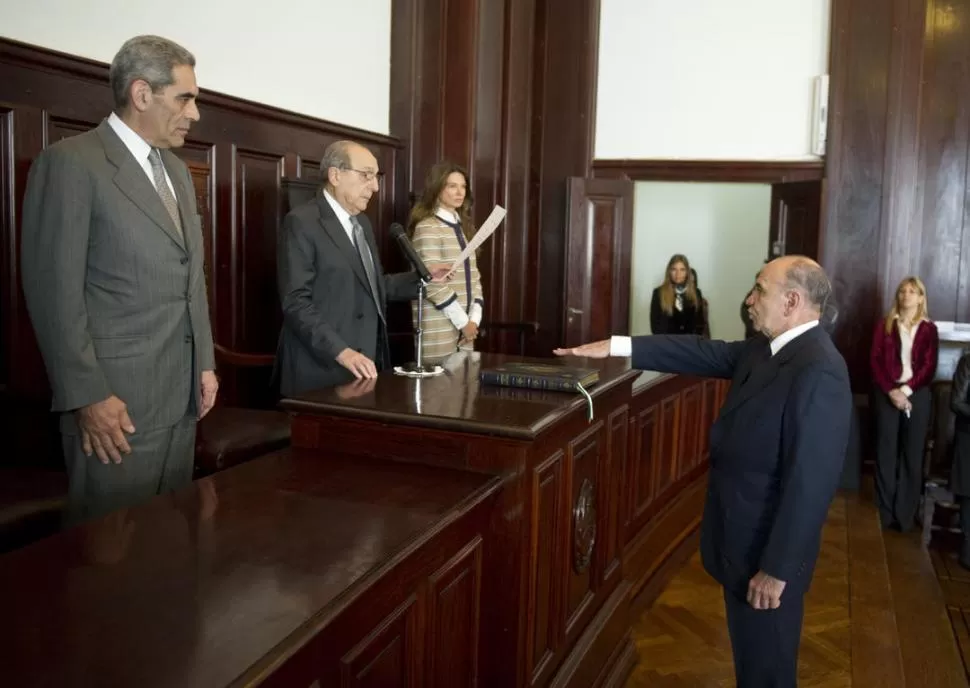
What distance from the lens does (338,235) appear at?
2.79m

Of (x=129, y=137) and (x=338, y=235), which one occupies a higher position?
(x=129, y=137)

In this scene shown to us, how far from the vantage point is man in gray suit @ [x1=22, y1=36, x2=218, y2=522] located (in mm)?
1801

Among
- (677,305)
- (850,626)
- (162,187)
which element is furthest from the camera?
(677,305)

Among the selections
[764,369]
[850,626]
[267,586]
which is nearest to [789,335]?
[764,369]

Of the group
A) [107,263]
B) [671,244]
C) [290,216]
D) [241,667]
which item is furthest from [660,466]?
[671,244]

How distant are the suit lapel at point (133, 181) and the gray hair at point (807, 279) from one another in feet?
4.81

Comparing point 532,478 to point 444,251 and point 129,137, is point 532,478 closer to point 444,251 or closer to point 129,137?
point 129,137

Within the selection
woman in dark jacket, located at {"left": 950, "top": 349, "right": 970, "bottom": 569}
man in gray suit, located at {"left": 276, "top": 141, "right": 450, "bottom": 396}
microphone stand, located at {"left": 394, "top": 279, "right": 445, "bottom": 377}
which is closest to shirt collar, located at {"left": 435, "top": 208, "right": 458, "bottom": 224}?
man in gray suit, located at {"left": 276, "top": 141, "right": 450, "bottom": 396}

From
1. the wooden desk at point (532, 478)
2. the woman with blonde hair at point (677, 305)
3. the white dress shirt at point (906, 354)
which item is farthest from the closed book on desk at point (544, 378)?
the woman with blonde hair at point (677, 305)

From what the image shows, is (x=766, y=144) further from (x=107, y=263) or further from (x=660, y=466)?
(x=107, y=263)

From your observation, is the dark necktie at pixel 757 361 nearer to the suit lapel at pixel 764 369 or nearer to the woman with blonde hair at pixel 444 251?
the suit lapel at pixel 764 369

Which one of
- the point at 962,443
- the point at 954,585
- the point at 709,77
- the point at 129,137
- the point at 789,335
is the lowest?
the point at 954,585

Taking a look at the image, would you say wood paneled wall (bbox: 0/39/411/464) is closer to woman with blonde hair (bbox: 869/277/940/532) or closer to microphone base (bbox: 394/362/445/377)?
microphone base (bbox: 394/362/445/377)

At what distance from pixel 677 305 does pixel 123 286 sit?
5301 mm
